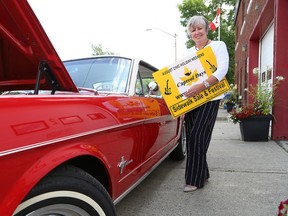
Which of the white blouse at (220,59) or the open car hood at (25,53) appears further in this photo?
the white blouse at (220,59)

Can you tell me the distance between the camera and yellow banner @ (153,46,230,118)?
10.7 ft

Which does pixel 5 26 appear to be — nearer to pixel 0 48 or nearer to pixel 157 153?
pixel 0 48

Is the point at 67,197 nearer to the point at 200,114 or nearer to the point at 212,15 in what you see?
the point at 200,114

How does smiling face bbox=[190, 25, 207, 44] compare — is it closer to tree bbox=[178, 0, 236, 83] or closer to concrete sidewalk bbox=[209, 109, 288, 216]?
concrete sidewalk bbox=[209, 109, 288, 216]

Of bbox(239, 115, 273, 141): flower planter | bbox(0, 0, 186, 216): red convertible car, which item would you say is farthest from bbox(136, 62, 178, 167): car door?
bbox(239, 115, 273, 141): flower planter

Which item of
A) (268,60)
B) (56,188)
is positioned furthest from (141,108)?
(268,60)

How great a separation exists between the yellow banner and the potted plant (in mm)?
3419

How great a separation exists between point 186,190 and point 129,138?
51.6 inches

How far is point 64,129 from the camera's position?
1583mm

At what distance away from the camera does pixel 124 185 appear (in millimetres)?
2393

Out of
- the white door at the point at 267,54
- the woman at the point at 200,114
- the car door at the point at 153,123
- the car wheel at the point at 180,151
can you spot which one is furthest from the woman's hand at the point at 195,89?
the white door at the point at 267,54

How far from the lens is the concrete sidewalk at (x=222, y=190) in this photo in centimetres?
289

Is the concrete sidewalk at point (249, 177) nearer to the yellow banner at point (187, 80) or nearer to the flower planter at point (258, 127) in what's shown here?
the flower planter at point (258, 127)

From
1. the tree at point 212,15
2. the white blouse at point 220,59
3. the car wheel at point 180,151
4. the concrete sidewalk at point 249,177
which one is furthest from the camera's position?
the tree at point 212,15
